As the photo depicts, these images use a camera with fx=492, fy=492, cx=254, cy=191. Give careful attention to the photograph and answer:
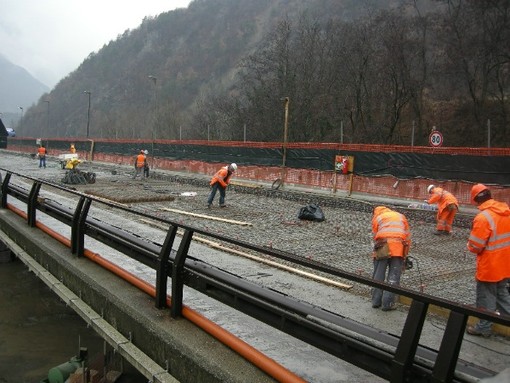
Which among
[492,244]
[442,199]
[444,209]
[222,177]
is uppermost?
[492,244]

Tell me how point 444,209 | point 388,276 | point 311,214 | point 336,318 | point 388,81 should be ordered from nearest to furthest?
point 336,318, point 388,276, point 444,209, point 311,214, point 388,81

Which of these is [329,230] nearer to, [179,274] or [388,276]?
[388,276]

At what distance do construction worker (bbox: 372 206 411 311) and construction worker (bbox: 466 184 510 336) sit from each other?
0.86 meters

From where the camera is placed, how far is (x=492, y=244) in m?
5.18

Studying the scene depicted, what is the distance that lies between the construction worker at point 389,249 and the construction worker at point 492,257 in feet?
2.82

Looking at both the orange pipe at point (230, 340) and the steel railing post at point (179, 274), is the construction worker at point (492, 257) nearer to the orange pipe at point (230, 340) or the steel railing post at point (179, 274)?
the orange pipe at point (230, 340)

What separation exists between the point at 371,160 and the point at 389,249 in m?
15.1

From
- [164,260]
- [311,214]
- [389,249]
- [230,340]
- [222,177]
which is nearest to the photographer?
[230,340]

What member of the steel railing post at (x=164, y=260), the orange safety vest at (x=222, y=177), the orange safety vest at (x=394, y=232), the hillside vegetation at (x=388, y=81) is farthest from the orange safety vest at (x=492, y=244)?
the hillside vegetation at (x=388, y=81)

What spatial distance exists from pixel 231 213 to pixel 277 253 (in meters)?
11.5

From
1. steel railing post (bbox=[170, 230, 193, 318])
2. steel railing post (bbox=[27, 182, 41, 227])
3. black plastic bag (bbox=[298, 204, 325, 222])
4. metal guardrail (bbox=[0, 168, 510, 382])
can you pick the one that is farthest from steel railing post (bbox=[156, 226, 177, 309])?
black plastic bag (bbox=[298, 204, 325, 222])

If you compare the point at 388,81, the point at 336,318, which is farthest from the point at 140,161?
the point at 336,318

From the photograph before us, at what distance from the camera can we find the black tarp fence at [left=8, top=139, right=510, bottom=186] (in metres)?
16.6

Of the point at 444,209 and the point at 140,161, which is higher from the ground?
the point at 444,209
